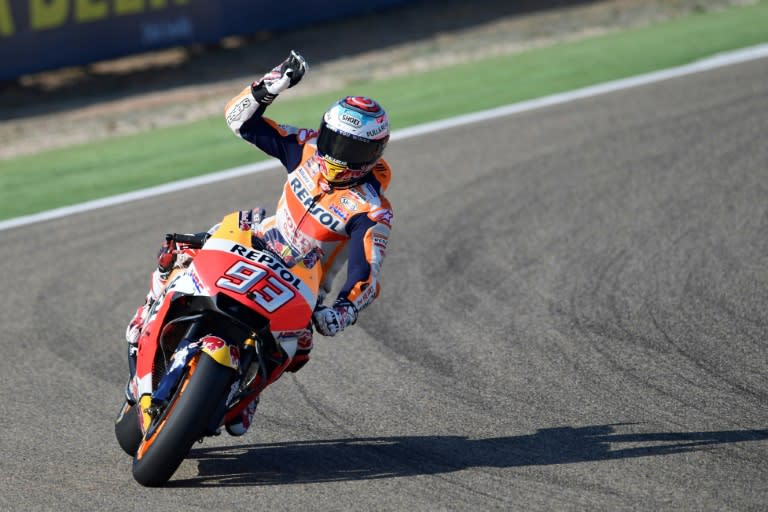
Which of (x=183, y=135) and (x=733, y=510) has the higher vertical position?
(x=733, y=510)

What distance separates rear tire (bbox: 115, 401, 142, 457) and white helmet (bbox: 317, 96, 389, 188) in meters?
1.79

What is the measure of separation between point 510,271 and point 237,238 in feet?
13.5

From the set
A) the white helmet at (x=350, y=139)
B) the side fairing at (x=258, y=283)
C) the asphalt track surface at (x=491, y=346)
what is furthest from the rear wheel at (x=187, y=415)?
the white helmet at (x=350, y=139)

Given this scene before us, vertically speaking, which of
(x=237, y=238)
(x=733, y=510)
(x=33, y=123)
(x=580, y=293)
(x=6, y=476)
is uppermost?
(x=237, y=238)

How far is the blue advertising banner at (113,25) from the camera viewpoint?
1716 cm

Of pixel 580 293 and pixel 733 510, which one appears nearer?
pixel 733 510

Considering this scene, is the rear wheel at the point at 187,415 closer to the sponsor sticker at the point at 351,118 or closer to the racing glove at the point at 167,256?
the racing glove at the point at 167,256

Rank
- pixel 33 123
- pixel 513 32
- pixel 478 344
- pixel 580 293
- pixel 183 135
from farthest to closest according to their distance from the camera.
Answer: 1. pixel 513 32
2. pixel 33 123
3. pixel 183 135
4. pixel 580 293
5. pixel 478 344

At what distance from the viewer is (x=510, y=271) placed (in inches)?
385

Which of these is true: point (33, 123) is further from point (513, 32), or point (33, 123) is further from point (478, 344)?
point (478, 344)

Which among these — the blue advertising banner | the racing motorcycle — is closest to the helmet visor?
the racing motorcycle

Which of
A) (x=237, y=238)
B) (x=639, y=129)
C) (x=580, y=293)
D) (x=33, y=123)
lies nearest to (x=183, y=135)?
(x=33, y=123)

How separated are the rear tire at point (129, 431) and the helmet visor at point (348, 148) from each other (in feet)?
6.12

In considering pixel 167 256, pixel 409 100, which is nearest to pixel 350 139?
pixel 167 256
